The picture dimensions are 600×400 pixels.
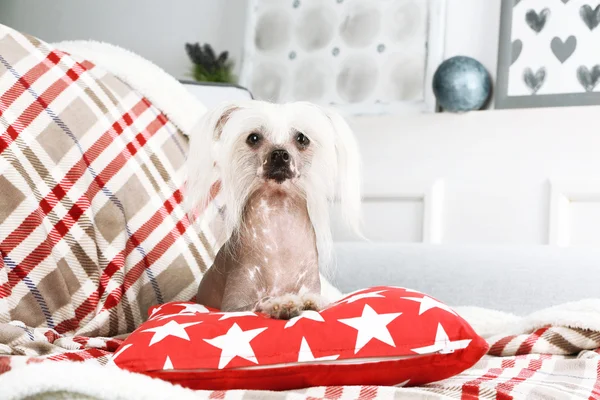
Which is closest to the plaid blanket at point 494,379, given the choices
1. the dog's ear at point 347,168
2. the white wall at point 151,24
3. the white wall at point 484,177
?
the dog's ear at point 347,168

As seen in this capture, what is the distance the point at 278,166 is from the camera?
1138mm

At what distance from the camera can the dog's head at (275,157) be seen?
1.17 m

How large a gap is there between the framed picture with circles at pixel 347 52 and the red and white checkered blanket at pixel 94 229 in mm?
1197

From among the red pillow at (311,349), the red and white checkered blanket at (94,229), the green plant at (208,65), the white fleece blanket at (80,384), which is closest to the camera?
the white fleece blanket at (80,384)

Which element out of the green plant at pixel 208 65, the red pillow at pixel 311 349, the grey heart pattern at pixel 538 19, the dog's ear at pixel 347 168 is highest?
the grey heart pattern at pixel 538 19

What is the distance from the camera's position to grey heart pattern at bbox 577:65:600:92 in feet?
7.48

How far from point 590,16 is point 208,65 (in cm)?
137

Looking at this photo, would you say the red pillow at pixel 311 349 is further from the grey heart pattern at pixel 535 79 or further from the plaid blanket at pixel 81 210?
the grey heart pattern at pixel 535 79

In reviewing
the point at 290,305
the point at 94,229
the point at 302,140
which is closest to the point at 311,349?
the point at 290,305

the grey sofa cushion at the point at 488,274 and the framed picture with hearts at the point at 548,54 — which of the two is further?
the framed picture with hearts at the point at 548,54

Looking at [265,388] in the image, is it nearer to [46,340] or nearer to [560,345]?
[46,340]

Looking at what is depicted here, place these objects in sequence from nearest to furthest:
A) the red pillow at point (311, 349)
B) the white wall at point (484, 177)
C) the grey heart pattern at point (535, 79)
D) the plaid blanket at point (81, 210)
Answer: the red pillow at point (311, 349) → the plaid blanket at point (81, 210) → the white wall at point (484, 177) → the grey heart pattern at point (535, 79)

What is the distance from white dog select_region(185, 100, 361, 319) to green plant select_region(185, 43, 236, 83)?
152cm

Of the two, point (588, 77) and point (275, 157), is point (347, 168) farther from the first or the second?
point (588, 77)
